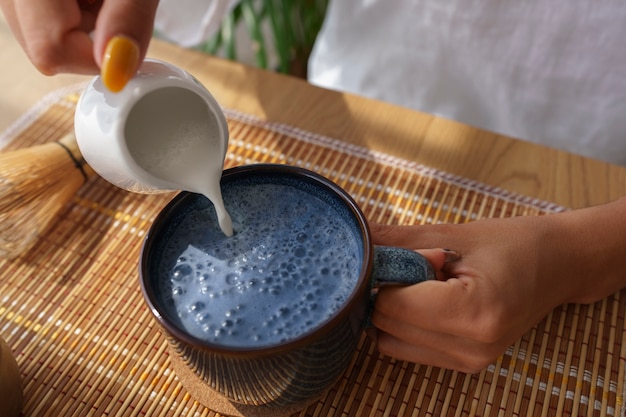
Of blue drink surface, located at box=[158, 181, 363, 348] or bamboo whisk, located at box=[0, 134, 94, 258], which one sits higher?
blue drink surface, located at box=[158, 181, 363, 348]

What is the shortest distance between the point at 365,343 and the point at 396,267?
0.16 m

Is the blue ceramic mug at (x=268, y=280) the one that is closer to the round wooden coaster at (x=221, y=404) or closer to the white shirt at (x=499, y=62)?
the round wooden coaster at (x=221, y=404)

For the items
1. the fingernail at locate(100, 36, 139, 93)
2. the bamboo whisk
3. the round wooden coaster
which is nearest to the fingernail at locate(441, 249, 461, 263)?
the round wooden coaster

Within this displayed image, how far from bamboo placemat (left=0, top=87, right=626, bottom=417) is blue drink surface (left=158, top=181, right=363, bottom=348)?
0.44 feet

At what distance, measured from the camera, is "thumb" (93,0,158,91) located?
21.8 inches

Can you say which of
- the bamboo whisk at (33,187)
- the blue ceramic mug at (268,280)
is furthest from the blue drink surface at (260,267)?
the bamboo whisk at (33,187)

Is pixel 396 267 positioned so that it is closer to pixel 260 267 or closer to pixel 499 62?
pixel 260 267

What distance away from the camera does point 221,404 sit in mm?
663

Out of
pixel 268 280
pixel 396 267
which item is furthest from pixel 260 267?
pixel 396 267

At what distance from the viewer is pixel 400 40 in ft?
3.90

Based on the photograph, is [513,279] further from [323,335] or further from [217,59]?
[217,59]

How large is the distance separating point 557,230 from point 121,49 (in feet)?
1.71

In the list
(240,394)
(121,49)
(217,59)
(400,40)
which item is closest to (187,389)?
(240,394)

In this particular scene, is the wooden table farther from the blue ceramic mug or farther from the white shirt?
the white shirt
